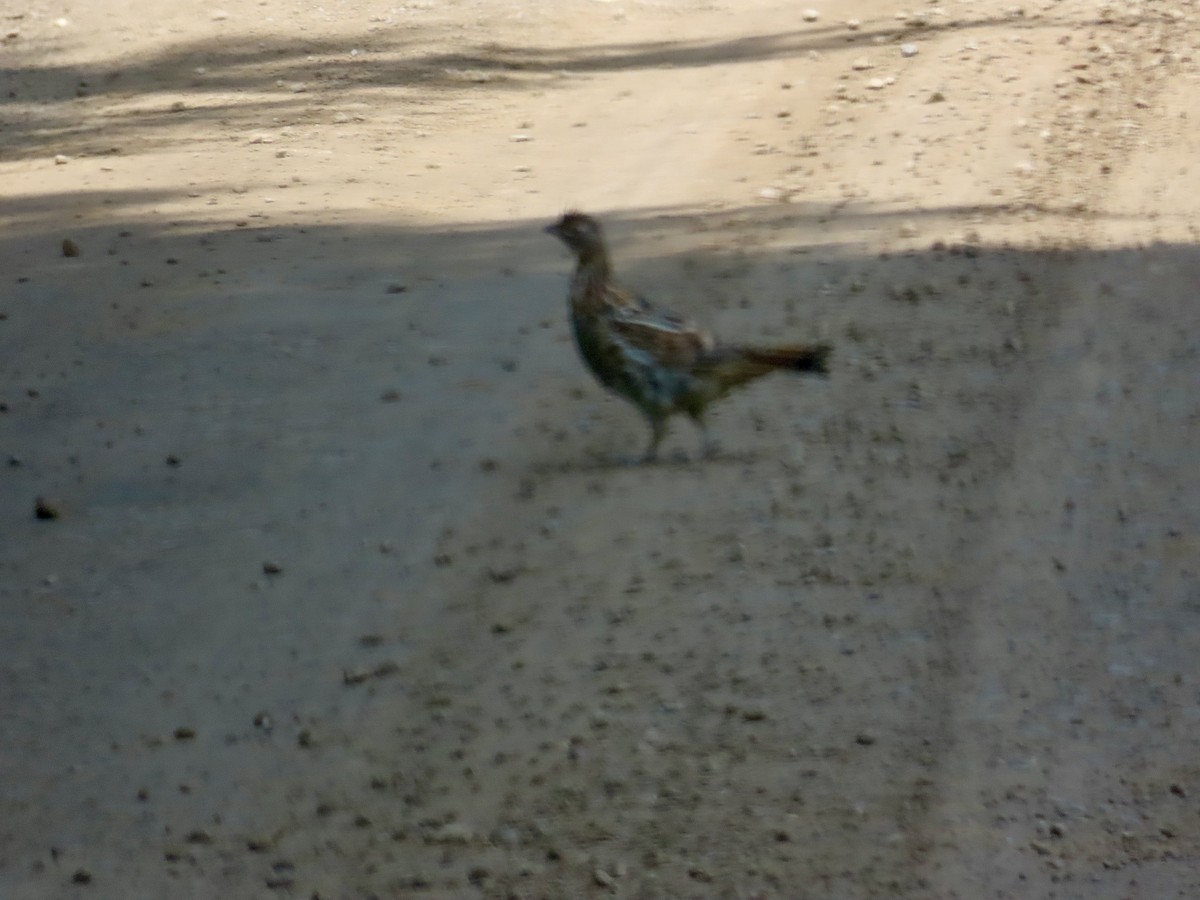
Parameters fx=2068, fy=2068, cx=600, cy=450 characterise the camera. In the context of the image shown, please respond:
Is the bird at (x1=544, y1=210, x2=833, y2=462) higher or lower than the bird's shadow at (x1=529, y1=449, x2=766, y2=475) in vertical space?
higher

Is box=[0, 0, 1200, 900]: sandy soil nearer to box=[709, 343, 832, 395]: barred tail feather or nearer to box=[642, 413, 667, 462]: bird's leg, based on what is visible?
box=[642, 413, 667, 462]: bird's leg

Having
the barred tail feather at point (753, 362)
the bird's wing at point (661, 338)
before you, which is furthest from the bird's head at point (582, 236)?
the barred tail feather at point (753, 362)

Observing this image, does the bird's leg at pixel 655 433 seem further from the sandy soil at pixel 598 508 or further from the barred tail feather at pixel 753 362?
the barred tail feather at pixel 753 362

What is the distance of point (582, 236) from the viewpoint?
24.6ft

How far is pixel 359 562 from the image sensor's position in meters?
6.64

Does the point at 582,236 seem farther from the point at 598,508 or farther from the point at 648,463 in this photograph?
the point at 598,508

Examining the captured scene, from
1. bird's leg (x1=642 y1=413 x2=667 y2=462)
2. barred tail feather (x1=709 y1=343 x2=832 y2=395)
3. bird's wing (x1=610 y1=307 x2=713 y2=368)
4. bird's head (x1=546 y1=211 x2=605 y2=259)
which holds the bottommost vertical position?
bird's leg (x1=642 y1=413 x2=667 y2=462)

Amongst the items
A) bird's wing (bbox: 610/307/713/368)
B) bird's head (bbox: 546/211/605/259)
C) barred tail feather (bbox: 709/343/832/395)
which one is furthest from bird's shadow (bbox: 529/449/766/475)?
bird's head (bbox: 546/211/605/259)

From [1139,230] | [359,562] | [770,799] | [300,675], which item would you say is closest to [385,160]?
[1139,230]

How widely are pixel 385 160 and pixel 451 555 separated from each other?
5.70 metres

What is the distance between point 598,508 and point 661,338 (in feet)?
2.26

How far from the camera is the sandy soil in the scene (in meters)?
5.00

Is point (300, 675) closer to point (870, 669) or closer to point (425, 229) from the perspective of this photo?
point (870, 669)

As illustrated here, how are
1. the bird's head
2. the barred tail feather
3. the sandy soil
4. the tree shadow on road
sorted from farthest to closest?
the bird's head → the barred tail feather → the tree shadow on road → the sandy soil
